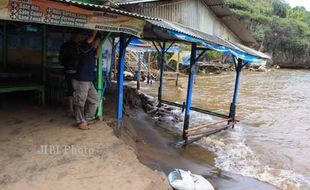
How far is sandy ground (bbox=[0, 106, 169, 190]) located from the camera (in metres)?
4.32

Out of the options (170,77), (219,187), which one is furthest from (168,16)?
(170,77)

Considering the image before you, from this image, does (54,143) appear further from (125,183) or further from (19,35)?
(19,35)

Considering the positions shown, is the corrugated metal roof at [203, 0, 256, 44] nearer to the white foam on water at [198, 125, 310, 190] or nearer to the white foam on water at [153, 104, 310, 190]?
the white foam on water at [153, 104, 310, 190]

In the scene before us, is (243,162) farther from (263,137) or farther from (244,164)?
(263,137)

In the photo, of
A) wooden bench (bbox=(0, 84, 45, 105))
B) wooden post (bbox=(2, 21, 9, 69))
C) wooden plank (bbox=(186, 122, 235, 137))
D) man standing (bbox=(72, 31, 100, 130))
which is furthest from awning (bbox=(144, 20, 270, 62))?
wooden post (bbox=(2, 21, 9, 69))

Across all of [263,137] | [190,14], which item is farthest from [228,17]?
[263,137]

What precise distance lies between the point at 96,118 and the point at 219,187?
286cm

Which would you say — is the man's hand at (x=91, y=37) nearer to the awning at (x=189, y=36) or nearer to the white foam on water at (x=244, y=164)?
the awning at (x=189, y=36)

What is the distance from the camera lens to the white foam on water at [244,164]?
7055 millimetres

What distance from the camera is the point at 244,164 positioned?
7848 mm

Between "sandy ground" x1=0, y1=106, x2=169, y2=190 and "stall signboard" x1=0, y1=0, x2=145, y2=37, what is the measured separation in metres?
1.95

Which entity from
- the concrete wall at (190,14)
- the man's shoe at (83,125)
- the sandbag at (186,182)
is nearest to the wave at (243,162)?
the sandbag at (186,182)

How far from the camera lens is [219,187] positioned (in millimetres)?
6086

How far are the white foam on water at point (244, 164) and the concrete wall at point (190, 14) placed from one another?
3.57 m
